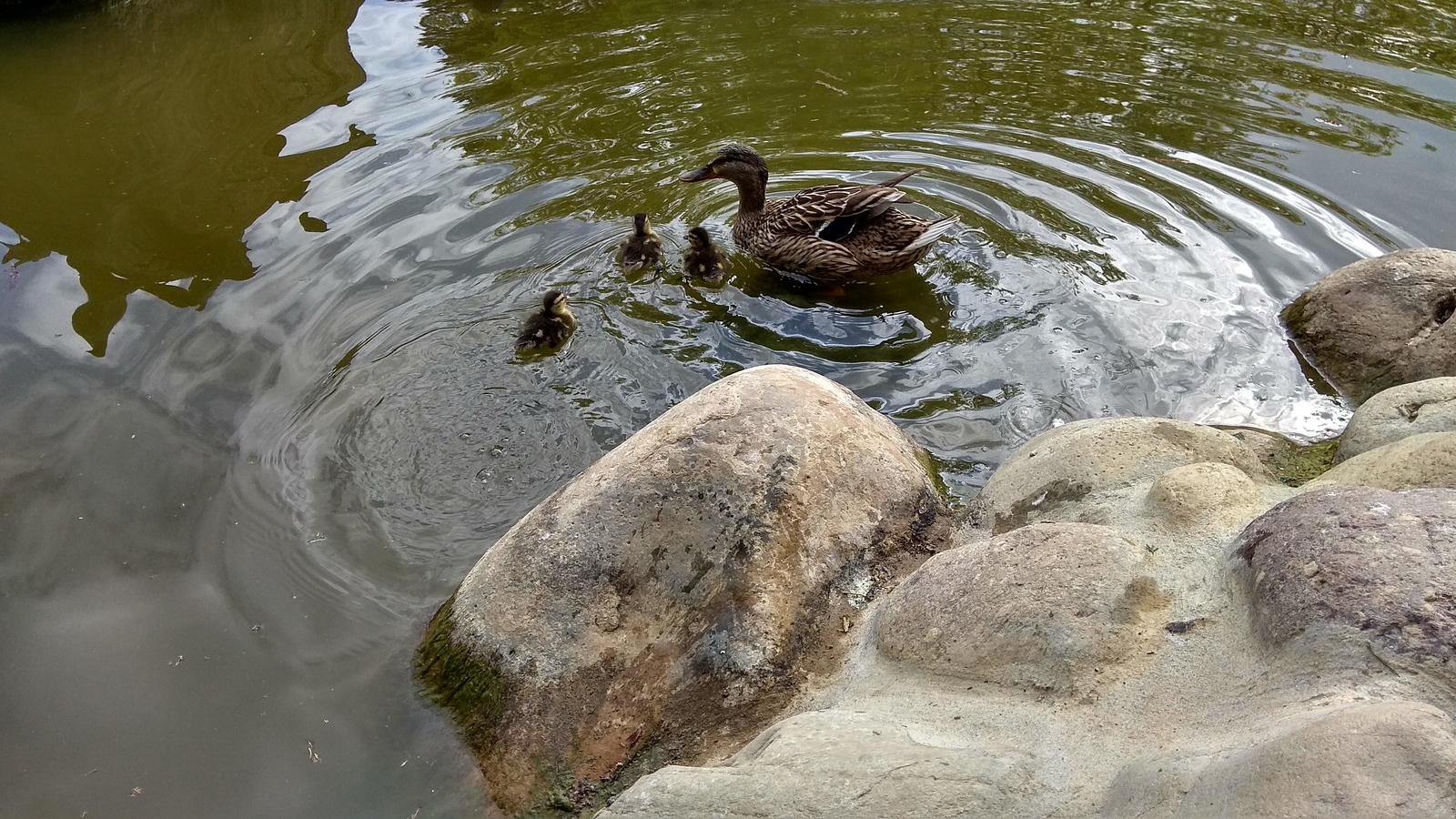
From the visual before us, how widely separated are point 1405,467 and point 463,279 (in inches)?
220

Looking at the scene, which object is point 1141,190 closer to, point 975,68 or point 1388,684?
point 975,68

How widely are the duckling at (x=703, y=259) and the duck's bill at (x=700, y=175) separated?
74cm

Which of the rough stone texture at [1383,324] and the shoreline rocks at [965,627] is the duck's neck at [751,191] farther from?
the rough stone texture at [1383,324]

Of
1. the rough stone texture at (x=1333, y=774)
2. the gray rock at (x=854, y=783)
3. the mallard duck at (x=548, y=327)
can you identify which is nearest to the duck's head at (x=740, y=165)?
the mallard duck at (x=548, y=327)

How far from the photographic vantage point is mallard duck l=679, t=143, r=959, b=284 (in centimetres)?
686

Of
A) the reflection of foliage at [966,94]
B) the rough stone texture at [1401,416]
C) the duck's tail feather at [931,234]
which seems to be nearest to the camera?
the rough stone texture at [1401,416]

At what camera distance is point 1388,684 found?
2.50m

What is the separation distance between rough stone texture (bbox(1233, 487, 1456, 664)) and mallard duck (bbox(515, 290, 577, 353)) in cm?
430

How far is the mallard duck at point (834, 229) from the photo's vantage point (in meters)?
6.86

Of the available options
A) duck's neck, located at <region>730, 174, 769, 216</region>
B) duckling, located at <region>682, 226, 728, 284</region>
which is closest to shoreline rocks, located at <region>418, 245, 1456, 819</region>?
duckling, located at <region>682, 226, 728, 284</region>

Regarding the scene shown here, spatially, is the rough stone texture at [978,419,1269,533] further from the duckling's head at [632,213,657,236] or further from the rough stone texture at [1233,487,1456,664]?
the duckling's head at [632,213,657,236]

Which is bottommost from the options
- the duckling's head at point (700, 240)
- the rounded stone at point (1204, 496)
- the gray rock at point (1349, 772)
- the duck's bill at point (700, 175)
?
the duckling's head at point (700, 240)

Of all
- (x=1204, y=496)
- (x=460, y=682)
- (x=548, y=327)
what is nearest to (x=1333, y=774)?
(x=1204, y=496)

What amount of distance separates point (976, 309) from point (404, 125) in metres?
5.43
